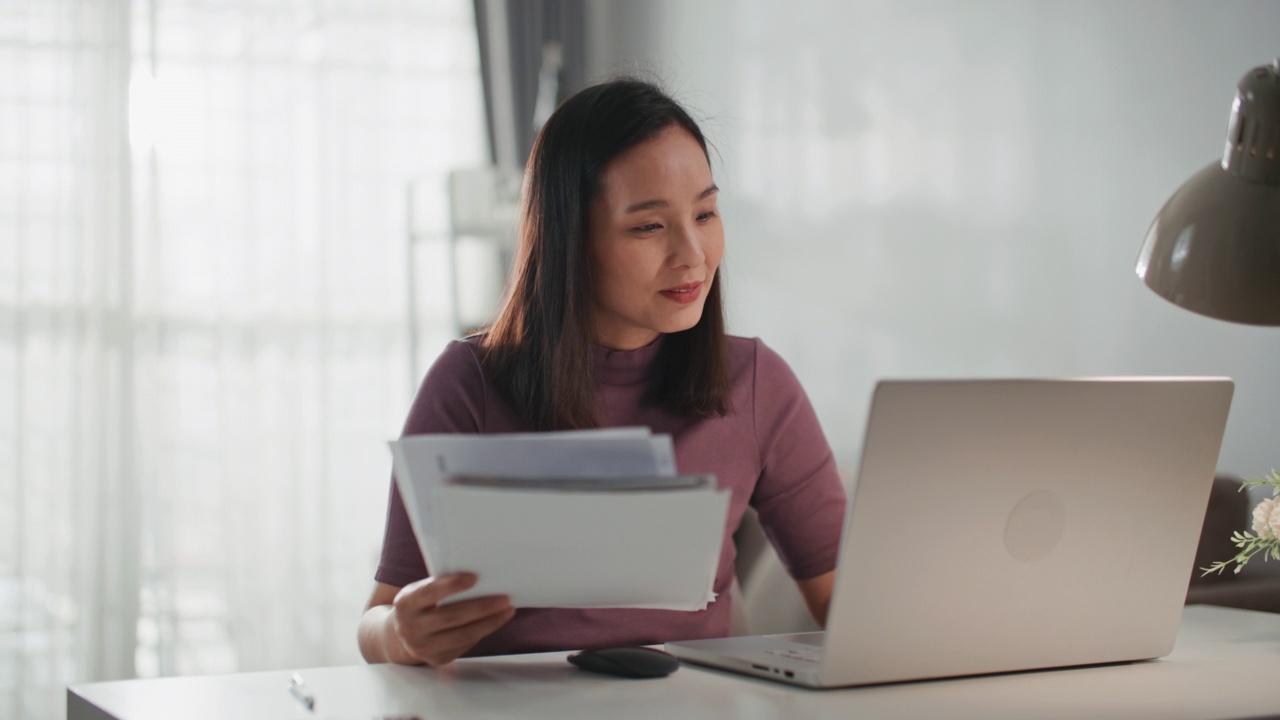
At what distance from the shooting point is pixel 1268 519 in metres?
1.30

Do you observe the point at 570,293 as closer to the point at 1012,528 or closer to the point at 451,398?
the point at 451,398

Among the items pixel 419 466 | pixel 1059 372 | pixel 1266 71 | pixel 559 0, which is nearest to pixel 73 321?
pixel 559 0

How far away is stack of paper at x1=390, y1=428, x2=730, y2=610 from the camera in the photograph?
941 millimetres

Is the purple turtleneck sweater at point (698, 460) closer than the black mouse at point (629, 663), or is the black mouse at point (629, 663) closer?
the black mouse at point (629, 663)

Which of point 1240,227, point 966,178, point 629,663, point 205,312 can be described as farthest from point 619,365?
point 205,312

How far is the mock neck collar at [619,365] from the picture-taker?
1604mm

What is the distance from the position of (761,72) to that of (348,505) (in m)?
1.75

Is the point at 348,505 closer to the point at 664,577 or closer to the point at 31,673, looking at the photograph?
the point at 31,673

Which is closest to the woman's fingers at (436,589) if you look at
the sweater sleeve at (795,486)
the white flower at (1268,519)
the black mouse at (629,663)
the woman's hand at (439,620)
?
the woman's hand at (439,620)

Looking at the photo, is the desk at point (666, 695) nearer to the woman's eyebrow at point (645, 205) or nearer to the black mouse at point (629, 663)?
the black mouse at point (629, 663)

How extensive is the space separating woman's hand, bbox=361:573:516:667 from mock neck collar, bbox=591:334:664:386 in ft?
1.56

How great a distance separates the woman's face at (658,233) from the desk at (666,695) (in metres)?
0.49

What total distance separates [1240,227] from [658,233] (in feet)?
2.24

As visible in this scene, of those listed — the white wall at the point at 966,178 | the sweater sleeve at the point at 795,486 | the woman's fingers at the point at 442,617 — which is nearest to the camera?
the woman's fingers at the point at 442,617
